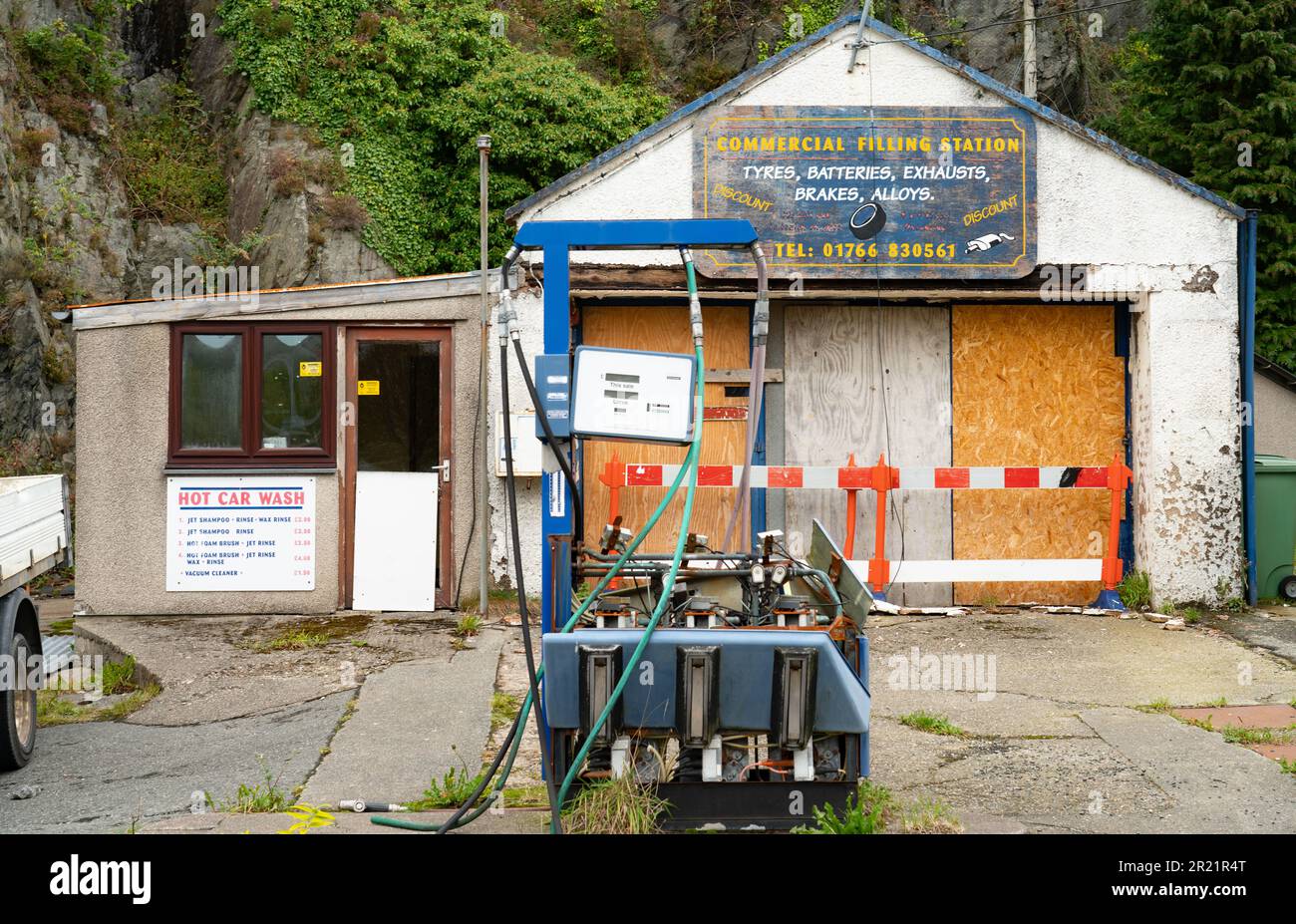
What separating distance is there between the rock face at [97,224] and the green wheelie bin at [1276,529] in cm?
1494

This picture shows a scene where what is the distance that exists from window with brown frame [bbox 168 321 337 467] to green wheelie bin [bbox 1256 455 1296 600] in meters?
7.97

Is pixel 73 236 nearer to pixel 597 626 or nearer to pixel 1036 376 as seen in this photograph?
pixel 1036 376

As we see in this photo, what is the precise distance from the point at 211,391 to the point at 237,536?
50.2 inches

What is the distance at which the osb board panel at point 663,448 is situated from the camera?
1033cm

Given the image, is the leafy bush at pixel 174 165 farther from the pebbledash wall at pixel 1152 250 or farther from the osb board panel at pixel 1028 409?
the osb board panel at pixel 1028 409

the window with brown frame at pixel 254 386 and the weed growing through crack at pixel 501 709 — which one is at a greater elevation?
the window with brown frame at pixel 254 386

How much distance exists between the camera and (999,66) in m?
27.4

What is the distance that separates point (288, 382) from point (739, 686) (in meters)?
6.81

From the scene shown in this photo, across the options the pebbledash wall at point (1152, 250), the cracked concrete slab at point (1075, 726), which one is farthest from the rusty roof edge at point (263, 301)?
the cracked concrete slab at point (1075, 726)

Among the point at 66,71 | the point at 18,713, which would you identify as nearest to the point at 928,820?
the point at 18,713

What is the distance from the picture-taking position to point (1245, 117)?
67.2 ft

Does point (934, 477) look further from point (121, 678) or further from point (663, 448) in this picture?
point (121, 678)

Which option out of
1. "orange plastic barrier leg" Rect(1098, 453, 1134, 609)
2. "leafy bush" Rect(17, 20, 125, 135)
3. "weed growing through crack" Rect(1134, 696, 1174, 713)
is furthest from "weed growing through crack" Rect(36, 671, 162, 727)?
"leafy bush" Rect(17, 20, 125, 135)

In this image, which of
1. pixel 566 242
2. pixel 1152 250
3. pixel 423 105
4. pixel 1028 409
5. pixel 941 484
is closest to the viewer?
pixel 566 242
